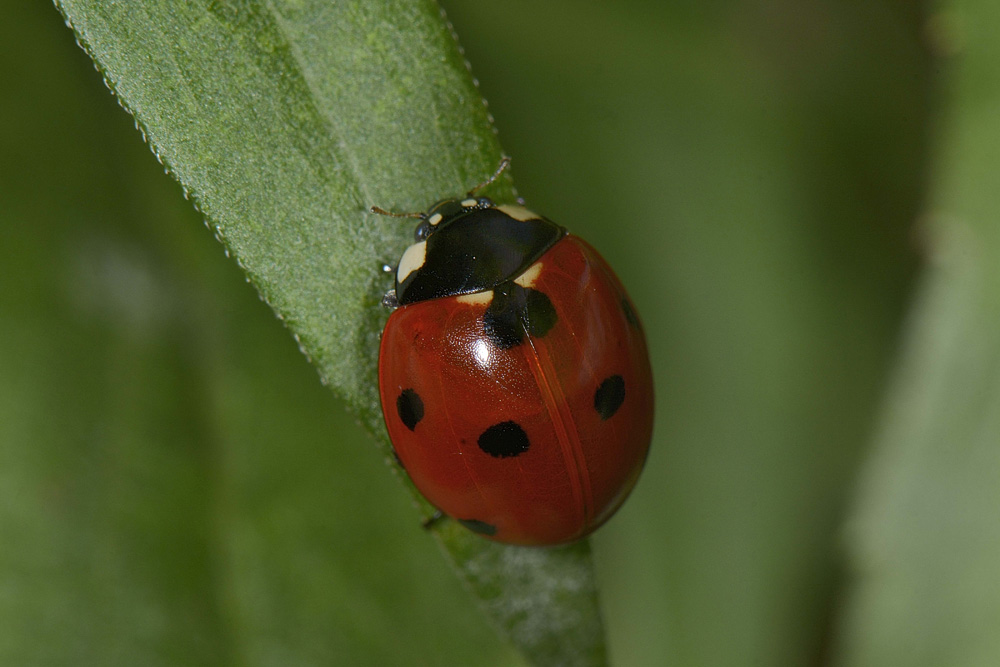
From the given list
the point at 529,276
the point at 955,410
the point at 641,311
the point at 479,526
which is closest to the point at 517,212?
the point at 529,276

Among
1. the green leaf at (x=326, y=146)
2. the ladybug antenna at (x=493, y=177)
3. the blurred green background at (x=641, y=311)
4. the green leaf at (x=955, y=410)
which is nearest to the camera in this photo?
the green leaf at (x=326, y=146)

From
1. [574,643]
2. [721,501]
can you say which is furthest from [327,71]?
[721,501]

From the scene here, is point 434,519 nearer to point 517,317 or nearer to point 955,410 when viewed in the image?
point 517,317

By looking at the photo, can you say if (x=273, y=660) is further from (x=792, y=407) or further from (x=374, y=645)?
(x=792, y=407)

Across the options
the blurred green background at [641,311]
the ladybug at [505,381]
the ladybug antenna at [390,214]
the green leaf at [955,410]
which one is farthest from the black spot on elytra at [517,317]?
the green leaf at [955,410]

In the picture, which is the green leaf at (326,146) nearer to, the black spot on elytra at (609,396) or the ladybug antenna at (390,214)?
the ladybug antenna at (390,214)

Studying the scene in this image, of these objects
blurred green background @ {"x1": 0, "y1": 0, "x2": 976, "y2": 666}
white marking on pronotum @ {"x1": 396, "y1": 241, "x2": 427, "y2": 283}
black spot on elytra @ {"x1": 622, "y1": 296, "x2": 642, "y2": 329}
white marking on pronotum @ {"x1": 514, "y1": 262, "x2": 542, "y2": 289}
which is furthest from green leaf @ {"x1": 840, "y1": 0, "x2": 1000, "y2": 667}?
white marking on pronotum @ {"x1": 396, "y1": 241, "x2": 427, "y2": 283}
